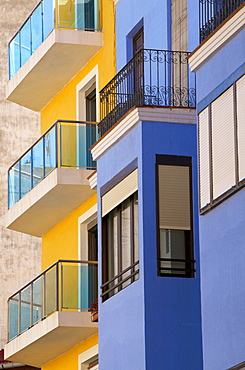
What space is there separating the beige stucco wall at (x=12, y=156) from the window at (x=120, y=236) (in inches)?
832

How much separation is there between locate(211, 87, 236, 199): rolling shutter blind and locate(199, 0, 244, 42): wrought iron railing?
145 centimetres

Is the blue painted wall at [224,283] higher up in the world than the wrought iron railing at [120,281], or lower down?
lower down

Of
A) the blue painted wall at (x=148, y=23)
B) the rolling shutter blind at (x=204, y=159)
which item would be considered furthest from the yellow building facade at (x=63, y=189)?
the rolling shutter blind at (x=204, y=159)

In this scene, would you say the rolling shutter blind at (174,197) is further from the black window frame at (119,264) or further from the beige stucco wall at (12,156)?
the beige stucco wall at (12,156)

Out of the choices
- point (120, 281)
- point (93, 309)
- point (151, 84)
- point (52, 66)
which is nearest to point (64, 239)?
point (93, 309)

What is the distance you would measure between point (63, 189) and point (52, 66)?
3.72m

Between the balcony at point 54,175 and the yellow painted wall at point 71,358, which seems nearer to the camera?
the yellow painted wall at point 71,358

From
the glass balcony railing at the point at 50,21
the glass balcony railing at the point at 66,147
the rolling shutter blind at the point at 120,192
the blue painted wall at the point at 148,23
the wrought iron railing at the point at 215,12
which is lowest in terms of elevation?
the rolling shutter blind at the point at 120,192

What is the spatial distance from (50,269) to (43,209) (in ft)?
7.68

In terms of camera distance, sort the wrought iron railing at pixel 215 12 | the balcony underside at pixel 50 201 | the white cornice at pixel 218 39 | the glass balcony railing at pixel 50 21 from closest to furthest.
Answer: the white cornice at pixel 218 39 < the wrought iron railing at pixel 215 12 < the balcony underside at pixel 50 201 < the glass balcony railing at pixel 50 21

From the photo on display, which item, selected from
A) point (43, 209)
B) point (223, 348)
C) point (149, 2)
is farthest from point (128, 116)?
point (43, 209)

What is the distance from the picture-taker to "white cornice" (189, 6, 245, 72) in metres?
18.3

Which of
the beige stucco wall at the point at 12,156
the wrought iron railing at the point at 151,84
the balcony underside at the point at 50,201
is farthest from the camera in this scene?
the beige stucco wall at the point at 12,156

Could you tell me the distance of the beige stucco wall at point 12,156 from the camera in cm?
4459
